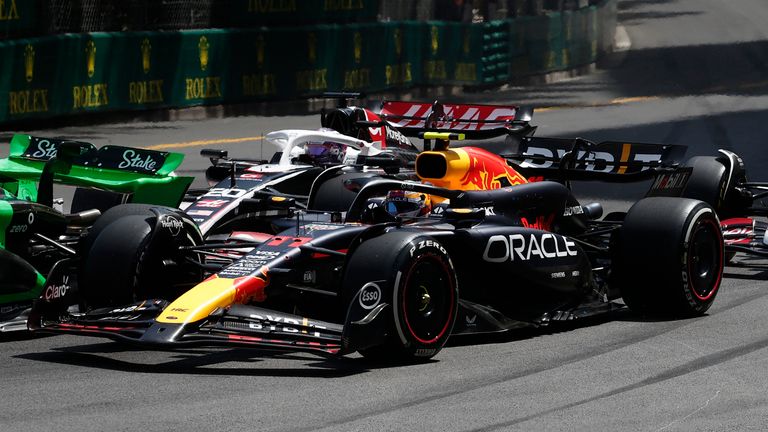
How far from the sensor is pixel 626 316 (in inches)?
388

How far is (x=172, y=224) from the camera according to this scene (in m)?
9.09

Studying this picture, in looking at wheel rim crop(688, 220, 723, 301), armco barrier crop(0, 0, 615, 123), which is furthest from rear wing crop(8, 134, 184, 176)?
armco barrier crop(0, 0, 615, 123)

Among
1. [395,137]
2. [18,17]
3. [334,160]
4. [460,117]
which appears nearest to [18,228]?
[460,117]

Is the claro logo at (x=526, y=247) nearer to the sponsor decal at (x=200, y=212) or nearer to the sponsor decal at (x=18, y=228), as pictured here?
the sponsor decal at (x=18, y=228)

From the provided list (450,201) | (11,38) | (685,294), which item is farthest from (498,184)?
(11,38)

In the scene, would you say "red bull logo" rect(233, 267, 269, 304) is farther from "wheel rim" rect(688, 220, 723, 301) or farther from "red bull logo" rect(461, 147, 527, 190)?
"wheel rim" rect(688, 220, 723, 301)

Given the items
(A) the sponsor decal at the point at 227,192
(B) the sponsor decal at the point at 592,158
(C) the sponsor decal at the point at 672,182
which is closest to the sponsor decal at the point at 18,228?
(A) the sponsor decal at the point at 227,192

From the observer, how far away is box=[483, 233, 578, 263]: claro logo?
905 centimetres

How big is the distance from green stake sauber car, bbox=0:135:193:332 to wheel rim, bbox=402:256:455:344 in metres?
2.04

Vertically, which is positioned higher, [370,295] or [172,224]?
[172,224]

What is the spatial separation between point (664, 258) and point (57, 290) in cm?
374

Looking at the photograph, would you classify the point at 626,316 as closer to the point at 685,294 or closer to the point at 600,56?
the point at 685,294

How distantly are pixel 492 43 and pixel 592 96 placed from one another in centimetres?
240

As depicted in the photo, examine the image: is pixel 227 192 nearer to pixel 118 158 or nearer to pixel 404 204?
pixel 118 158
